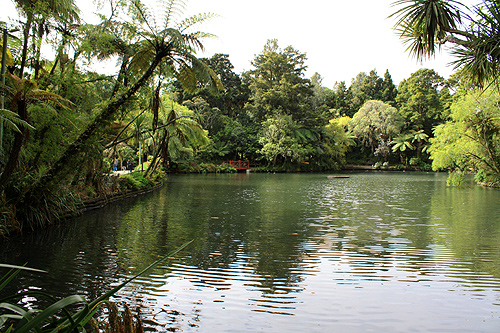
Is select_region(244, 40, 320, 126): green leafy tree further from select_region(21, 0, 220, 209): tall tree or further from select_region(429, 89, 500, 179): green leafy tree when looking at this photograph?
select_region(21, 0, 220, 209): tall tree

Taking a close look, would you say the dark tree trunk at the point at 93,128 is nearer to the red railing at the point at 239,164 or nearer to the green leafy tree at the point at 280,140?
the green leafy tree at the point at 280,140

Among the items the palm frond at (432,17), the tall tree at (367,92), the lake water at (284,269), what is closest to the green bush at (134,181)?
the lake water at (284,269)

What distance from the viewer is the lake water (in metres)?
3.27

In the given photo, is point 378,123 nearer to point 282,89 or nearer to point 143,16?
point 282,89

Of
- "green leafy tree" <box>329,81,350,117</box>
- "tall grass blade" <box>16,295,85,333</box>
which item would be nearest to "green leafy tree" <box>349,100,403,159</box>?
"green leafy tree" <box>329,81,350,117</box>

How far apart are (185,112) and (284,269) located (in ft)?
67.7

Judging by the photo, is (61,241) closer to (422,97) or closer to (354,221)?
(354,221)

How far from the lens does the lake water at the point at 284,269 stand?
3.27 meters

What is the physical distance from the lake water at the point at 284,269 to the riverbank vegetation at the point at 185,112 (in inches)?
62.2

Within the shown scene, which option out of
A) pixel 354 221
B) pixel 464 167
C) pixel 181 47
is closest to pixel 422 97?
pixel 464 167

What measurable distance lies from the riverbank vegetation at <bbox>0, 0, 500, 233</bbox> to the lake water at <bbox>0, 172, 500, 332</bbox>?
62.2 inches

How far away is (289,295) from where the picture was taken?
3799 mm

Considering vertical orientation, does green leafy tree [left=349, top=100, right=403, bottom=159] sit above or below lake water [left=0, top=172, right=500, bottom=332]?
above

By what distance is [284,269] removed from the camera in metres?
4.74
